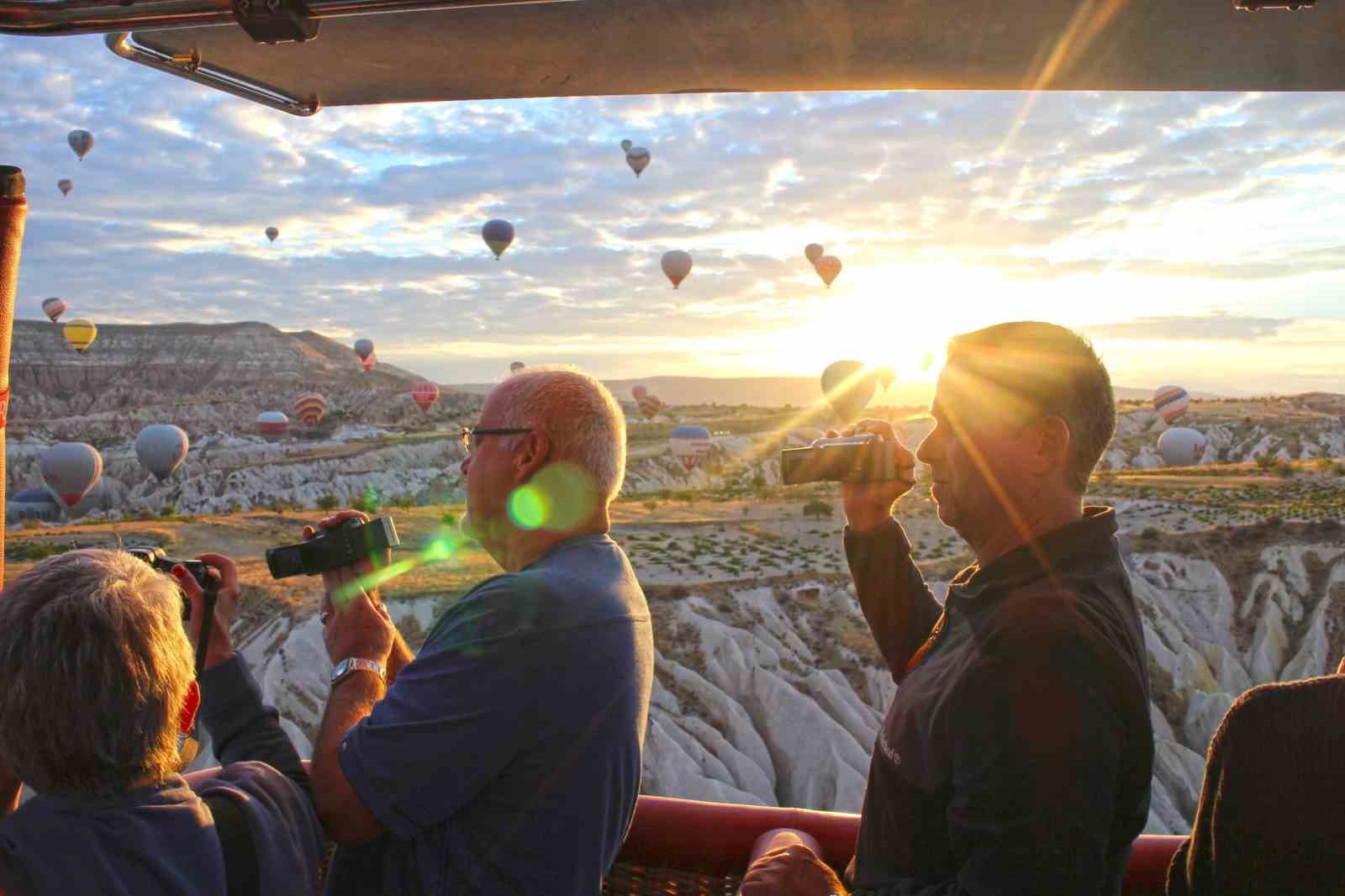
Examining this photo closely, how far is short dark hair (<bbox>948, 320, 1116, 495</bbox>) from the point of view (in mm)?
1773

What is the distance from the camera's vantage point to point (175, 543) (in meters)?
21.2

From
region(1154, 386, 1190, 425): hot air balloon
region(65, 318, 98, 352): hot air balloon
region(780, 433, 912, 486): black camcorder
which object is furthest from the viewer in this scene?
region(65, 318, 98, 352): hot air balloon

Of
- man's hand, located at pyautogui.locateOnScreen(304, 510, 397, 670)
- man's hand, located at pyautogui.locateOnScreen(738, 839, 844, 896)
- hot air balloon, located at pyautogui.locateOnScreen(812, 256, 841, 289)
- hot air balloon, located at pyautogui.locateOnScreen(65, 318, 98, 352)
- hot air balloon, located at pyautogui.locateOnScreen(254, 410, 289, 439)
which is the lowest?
hot air balloon, located at pyautogui.locateOnScreen(254, 410, 289, 439)

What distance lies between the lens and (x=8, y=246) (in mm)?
1690

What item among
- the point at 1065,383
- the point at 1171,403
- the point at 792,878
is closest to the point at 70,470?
the point at 792,878

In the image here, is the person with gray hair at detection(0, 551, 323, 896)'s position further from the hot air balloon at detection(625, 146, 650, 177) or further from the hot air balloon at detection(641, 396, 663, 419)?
the hot air balloon at detection(641, 396, 663, 419)

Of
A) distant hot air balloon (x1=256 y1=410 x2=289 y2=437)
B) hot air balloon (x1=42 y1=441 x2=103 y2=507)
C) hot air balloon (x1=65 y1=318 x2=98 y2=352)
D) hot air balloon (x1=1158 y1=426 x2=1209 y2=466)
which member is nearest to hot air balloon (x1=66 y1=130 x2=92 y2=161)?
hot air balloon (x1=65 y1=318 x2=98 y2=352)

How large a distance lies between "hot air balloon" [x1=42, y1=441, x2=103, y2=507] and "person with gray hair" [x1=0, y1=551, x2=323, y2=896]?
1741 inches

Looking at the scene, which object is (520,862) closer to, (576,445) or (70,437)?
(576,445)

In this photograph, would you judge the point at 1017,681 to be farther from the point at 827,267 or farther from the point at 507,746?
the point at 827,267

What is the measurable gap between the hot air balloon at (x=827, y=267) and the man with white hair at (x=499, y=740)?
42428 millimetres

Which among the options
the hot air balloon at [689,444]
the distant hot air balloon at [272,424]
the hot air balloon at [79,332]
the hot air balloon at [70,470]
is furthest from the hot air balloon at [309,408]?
the hot air balloon at [70,470]

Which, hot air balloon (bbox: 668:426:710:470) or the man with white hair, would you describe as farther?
hot air balloon (bbox: 668:426:710:470)

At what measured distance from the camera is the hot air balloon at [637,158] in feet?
163
